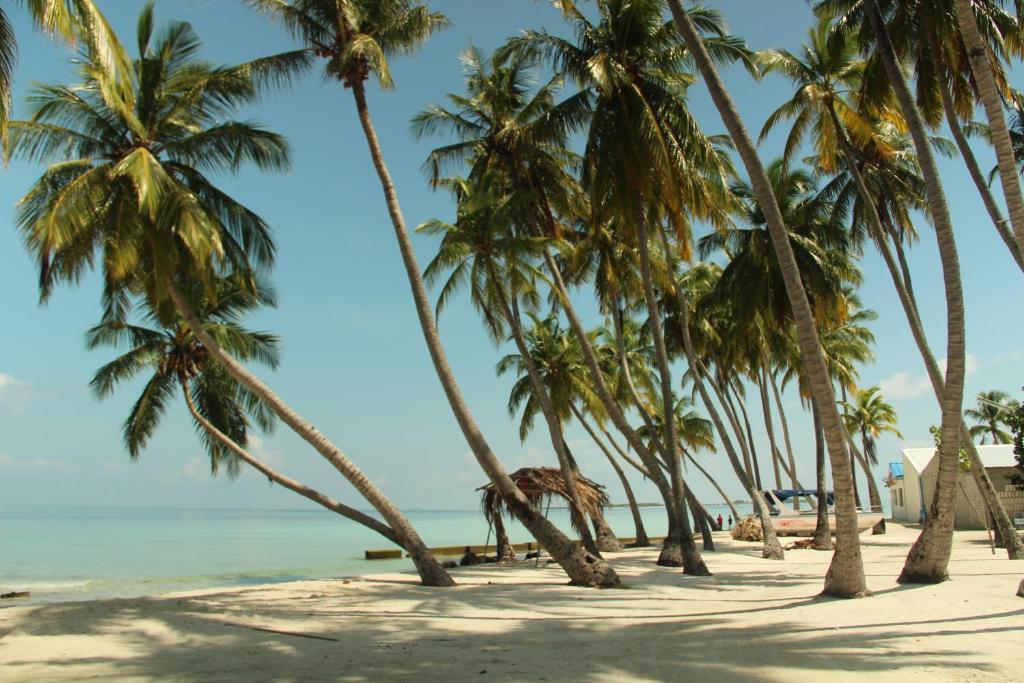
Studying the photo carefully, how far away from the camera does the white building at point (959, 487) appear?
92.5ft

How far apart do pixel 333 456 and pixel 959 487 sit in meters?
27.6

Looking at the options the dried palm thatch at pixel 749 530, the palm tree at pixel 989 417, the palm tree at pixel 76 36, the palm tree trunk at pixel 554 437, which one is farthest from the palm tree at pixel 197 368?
the palm tree at pixel 989 417

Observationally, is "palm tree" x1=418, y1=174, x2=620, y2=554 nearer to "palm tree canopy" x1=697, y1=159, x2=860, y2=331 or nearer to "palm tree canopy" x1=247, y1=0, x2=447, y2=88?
"palm tree canopy" x1=247, y1=0, x2=447, y2=88

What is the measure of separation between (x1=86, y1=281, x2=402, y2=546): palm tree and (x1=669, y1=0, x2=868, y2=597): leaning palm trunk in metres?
12.8

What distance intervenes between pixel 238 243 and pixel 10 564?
25594 millimetres

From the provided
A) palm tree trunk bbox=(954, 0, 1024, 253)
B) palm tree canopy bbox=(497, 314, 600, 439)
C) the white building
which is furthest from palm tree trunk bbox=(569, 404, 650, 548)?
palm tree trunk bbox=(954, 0, 1024, 253)

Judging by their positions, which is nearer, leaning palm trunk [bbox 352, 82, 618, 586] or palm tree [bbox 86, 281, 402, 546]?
leaning palm trunk [bbox 352, 82, 618, 586]

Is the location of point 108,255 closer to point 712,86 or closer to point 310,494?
point 310,494

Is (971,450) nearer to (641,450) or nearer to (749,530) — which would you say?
(641,450)

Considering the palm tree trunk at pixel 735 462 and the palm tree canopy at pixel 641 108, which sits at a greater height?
the palm tree canopy at pixel 641 108

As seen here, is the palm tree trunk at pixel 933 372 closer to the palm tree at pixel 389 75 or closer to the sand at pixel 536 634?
the sand at pixel 536 634

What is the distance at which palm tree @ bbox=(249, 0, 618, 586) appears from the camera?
13.4 meters

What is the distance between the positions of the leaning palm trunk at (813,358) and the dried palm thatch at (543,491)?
8076 mm

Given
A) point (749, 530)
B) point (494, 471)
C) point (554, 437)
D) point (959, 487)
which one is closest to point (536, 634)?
point (494, 471)
